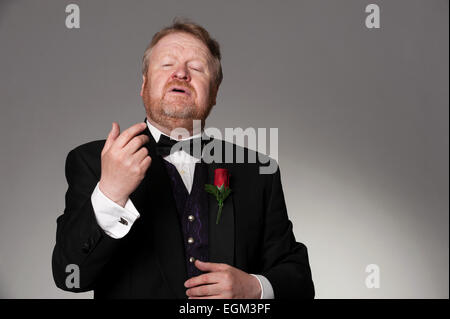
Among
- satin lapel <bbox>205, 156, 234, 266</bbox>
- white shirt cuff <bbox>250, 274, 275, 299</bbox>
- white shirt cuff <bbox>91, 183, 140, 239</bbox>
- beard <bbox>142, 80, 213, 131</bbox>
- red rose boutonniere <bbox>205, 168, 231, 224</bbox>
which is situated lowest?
white shirt cuff <bbox>250, 274, 275, 299</bbox>

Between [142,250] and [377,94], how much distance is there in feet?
9.64

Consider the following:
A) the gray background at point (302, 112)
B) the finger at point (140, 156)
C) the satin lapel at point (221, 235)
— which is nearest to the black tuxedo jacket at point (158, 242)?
the satin lapel at point (221, 235)

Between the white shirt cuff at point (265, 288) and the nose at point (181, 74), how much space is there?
2.68ft

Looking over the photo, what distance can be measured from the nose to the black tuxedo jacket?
279 millimetres

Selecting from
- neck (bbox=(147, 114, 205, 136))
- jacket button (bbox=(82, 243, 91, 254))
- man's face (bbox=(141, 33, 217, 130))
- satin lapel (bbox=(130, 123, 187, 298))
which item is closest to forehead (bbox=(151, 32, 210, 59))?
man's face (bbox=(141, 33, 217, 130))

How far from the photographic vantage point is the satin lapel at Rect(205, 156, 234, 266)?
1.94 metres

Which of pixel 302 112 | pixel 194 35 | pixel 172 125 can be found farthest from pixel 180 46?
pixel 302 112

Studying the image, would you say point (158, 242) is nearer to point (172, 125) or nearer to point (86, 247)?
point (86, 247)

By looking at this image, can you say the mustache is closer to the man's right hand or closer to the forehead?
the forehead

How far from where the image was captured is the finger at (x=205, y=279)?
5.69 feet

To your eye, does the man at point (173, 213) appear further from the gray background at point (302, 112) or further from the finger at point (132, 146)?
the gray background at point (302, 112)

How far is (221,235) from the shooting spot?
6.45ft

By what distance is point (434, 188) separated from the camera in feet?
14.4

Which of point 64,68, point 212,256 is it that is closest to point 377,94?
point 64,68
